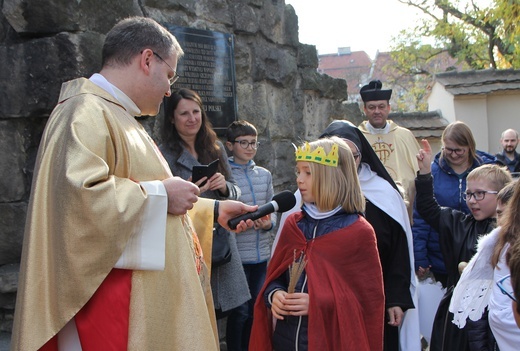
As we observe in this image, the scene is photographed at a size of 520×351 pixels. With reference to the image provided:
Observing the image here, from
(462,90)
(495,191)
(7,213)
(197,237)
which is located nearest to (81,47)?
(7,213)

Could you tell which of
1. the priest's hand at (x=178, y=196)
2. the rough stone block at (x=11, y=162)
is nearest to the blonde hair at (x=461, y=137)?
the priest's hand at (x=178, y=196)

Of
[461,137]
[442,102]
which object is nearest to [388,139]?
[461,137]

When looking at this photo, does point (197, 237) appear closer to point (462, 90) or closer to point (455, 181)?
point (455, 181)

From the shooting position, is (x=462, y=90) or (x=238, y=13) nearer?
(x=238, y=13)

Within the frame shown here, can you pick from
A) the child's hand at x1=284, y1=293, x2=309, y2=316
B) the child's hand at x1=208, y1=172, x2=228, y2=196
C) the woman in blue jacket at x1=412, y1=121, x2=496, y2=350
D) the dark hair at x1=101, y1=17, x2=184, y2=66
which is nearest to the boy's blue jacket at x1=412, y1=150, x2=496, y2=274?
the woman in blue jacket at x1=412, y1=121, x2=496, y2=350

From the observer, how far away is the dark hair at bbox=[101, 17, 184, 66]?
2701mm

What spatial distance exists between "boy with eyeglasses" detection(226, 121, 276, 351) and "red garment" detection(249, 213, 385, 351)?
1.33 metres

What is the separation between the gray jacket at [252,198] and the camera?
4648 millimetres

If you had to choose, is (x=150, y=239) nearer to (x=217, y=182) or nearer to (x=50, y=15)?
(x=217, y=182)

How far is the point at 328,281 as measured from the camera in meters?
3.01

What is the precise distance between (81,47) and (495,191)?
2592 mm

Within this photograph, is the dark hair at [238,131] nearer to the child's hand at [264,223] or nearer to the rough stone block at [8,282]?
the child's hand at [264,223]

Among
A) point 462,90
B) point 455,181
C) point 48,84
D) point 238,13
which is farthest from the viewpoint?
point 462,90

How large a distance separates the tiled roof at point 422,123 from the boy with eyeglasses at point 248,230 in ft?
21.9
